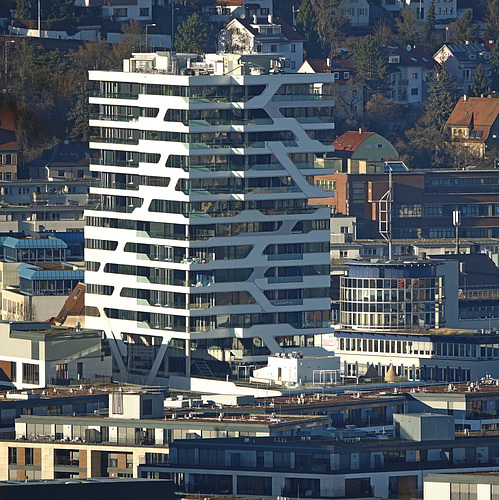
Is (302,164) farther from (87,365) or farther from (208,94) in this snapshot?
(87,365)

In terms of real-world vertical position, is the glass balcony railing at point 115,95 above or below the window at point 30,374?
above

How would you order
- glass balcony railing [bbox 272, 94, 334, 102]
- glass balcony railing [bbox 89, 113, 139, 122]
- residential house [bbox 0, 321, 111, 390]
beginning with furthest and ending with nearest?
glass balcony railing [bbox 89, 113, 139, 122] → glass balcony railing [bbox 272, 94, 334, 102] → residential house [bbox 0, 321, 111, 390]

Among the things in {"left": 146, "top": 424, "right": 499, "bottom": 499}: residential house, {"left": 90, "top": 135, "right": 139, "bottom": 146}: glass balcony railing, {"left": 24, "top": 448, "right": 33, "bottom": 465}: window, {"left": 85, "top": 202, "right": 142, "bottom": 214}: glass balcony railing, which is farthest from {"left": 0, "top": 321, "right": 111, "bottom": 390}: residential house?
{"left": 146, "top": 424, "right": 499, "bottom": 499}: residential house

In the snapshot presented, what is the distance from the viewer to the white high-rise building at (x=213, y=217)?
18925cm

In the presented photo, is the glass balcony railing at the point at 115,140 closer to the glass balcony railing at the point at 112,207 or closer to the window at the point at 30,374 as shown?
the glass balcony railing at the point at 112,207

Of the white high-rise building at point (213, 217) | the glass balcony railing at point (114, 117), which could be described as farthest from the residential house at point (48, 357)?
the glass balcony railing at point (114, 117)

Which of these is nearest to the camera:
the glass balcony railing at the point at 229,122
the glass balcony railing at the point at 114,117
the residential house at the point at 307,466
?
the residential house at the point at 307,466

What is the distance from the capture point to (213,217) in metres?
190

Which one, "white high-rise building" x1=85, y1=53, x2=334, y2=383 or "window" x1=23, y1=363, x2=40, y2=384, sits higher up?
"white high-rise building" x1=85, y1=53, x2=334, y2=383

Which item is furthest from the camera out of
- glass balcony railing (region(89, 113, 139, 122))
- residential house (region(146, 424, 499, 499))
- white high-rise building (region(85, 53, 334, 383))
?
glass balcony railing (region(89, 113, 139, 122))

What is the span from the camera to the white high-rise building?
18925 centimetres

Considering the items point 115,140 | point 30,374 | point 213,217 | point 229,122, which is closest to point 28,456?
point 30,374

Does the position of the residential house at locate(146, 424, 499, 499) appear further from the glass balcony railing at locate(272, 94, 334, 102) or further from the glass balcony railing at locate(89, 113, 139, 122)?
the glass balcony railing at locate(89, 113, 139, 122)

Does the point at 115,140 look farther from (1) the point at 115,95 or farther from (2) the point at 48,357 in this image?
(2) the point at 48,357
